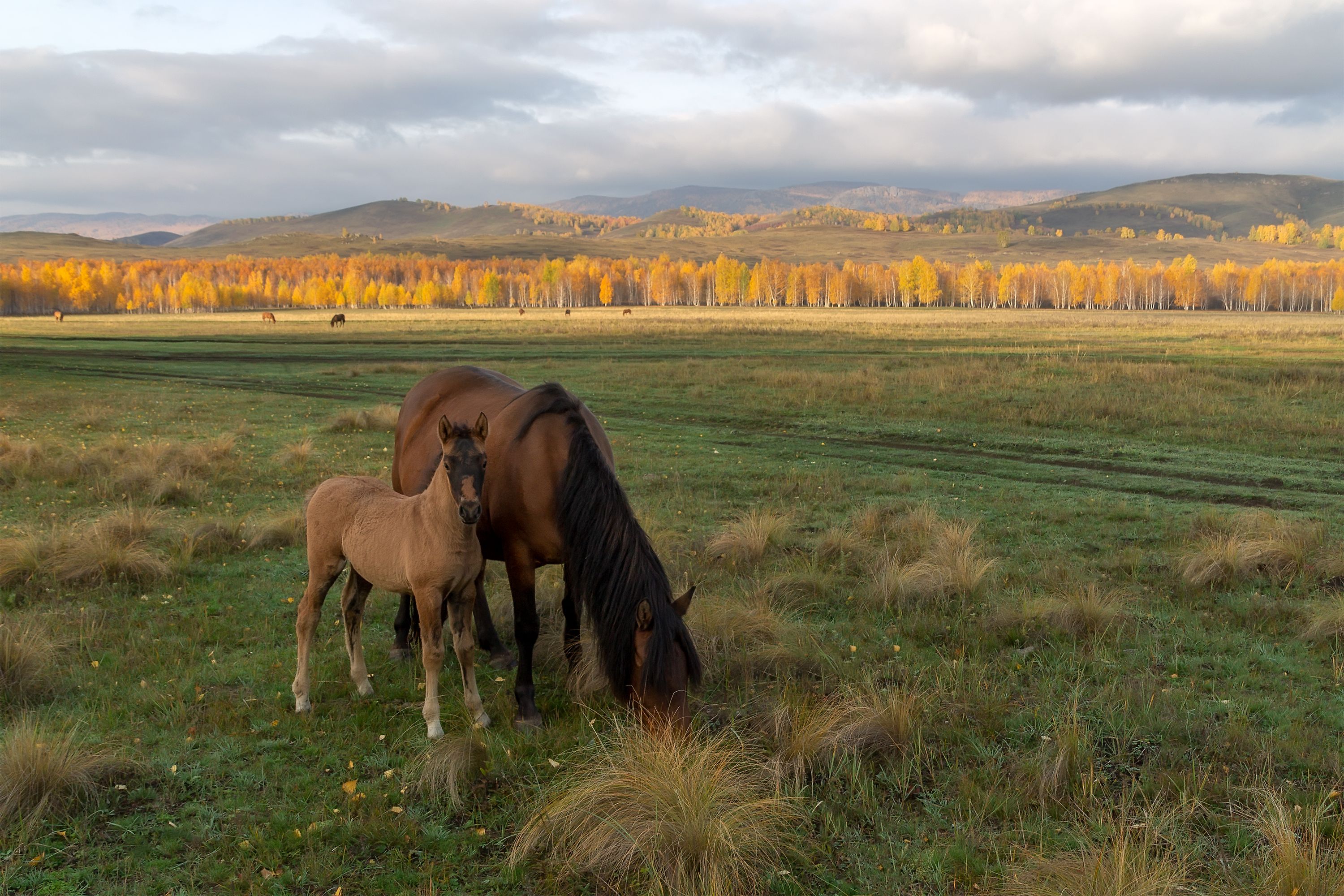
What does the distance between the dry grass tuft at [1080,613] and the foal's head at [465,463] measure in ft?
18.3

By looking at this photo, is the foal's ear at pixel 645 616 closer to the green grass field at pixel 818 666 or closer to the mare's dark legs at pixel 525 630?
the green grass field at pixel 818 666

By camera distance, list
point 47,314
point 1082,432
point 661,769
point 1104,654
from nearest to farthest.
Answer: point 661,769, point 1104,654, point 1082,432, point 47,314

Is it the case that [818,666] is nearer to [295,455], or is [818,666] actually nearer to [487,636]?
[487,636]

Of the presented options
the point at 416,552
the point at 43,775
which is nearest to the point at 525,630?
the point at 416,552

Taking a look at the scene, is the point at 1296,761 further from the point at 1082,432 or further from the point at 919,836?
the point at 1082,432

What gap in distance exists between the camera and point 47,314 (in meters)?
130

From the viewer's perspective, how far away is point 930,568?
348 inches

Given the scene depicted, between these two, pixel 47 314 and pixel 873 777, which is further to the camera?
pixel 47 314

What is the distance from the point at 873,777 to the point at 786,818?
35.7 inches

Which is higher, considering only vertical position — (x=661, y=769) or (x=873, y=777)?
(x=661, y=769)

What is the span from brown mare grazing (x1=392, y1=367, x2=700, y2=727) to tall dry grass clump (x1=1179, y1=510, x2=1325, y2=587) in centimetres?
685

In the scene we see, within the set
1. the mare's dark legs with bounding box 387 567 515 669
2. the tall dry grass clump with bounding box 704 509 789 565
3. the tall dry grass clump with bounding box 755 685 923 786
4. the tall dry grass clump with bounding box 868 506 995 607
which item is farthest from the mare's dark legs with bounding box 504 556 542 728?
the tall dry grass clump with bounding box 704 509 789 565

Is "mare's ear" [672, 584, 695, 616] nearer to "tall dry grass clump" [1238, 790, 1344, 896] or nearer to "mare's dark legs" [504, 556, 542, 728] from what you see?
"mare's dark legs" [504, 556, 542, 728]

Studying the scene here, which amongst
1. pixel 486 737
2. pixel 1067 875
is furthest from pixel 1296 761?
pixel 486 737
